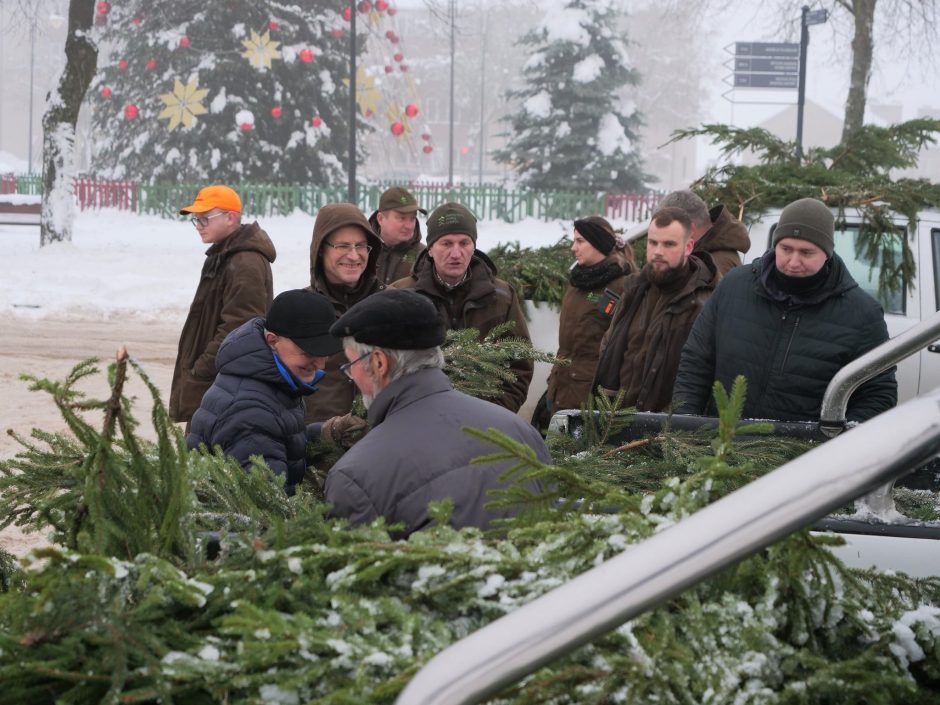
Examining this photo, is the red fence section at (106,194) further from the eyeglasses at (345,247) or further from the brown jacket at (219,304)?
the eyeglasses at (345,247)

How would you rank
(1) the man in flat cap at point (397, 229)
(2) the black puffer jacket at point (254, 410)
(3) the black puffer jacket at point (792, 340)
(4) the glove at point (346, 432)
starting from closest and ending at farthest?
(2) the black puffer jacket at point (254, 410), (4) the glove at point (346, 432), (3) the black puffer jacket at point (792, 340), (1) the man in flat cap at point (397, 229)

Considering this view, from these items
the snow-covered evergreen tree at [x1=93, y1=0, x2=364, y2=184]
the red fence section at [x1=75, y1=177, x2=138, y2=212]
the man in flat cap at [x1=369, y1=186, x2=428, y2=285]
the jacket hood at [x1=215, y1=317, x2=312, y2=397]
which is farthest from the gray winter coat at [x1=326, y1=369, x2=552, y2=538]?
the red fence section at [x1=75, y1=177, x2=138, y2=212]

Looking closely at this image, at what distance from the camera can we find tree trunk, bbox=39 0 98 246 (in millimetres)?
22734

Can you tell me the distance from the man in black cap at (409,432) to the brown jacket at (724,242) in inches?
132

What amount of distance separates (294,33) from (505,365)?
105 ft

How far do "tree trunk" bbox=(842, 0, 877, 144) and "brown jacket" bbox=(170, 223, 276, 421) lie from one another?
14.8 metres

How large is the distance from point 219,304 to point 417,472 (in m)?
3.52

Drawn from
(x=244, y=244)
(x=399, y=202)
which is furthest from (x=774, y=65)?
(x=244, y=244)

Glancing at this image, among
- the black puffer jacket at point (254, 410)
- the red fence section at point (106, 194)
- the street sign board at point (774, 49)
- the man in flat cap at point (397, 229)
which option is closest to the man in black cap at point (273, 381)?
the black puffer jacket at point (254, 410)

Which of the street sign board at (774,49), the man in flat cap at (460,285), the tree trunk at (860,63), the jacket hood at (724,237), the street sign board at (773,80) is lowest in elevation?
the man in flat cap at (460,285)

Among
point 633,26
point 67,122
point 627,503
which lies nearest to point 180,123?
point 67,122

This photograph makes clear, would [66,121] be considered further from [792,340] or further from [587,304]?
[792,340]

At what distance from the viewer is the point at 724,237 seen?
6.45 m

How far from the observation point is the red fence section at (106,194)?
34.8 meters
